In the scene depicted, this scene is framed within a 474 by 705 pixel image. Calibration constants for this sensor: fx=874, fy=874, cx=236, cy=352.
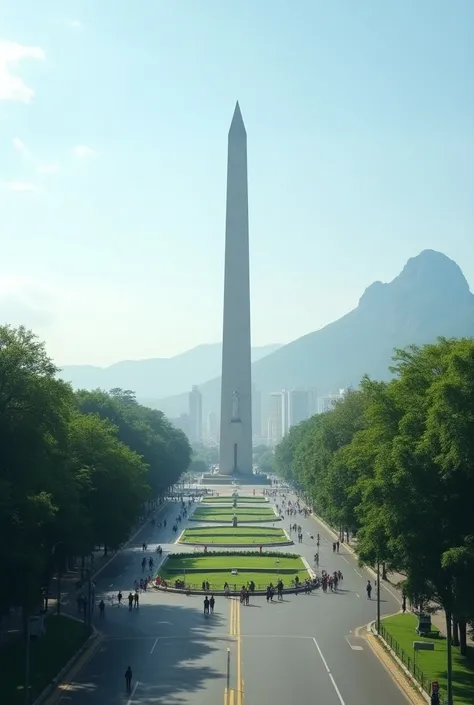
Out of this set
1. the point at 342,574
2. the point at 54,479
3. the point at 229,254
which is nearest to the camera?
the point at 54,479

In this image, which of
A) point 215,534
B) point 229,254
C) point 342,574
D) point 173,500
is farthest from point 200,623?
point 229,254

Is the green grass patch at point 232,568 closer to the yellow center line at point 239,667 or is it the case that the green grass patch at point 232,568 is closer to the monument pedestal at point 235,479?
the yellow center line at point 239,667

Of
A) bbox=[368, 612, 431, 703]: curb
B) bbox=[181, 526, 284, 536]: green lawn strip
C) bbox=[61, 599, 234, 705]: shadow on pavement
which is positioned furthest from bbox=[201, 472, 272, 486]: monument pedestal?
bbox=[368, 612, 431, 703]: curb

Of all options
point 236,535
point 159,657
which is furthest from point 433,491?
point 236,535

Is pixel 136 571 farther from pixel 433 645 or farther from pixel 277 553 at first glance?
pixel 433 645

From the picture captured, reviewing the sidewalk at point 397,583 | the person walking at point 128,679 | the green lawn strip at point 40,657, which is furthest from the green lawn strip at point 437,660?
the green lawn strip at point 40,657

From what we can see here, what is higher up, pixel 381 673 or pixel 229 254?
pixel 229 254

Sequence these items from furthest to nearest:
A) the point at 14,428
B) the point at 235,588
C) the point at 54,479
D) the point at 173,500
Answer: the point at 173,500
the point at 235,588
the point at 54,479
the point at 14,428
